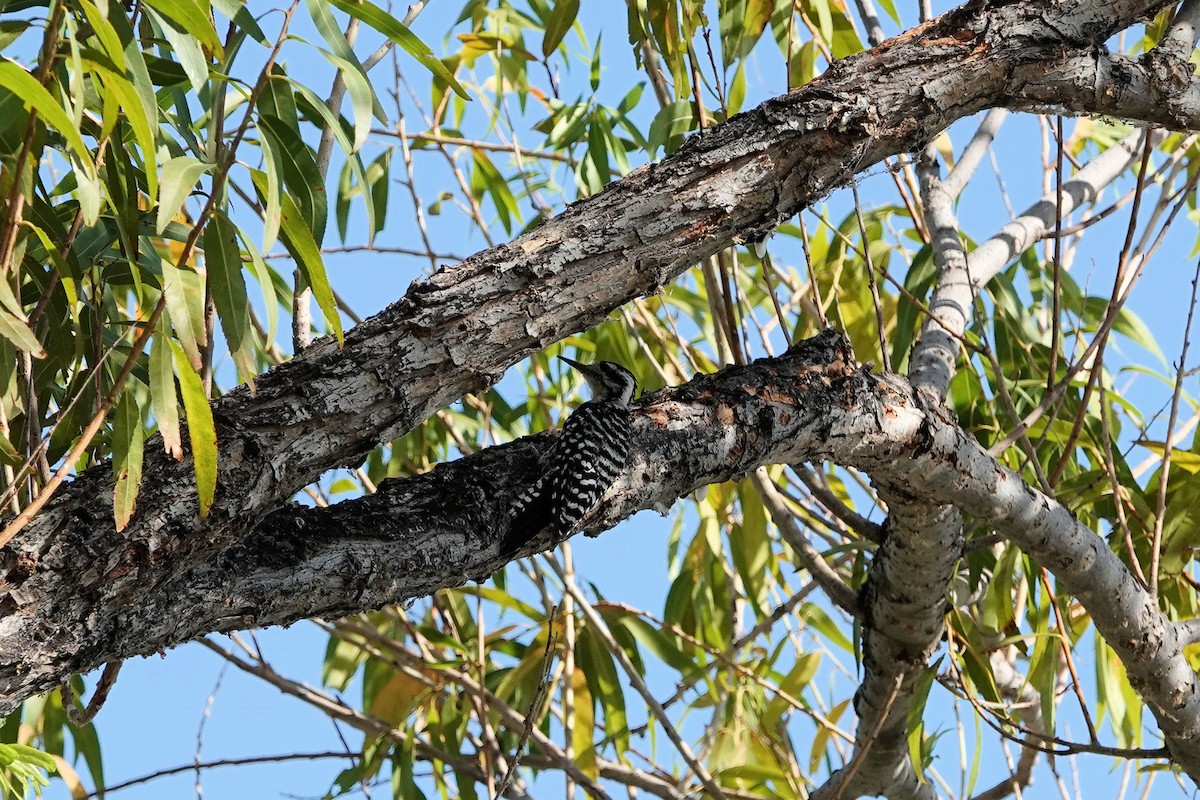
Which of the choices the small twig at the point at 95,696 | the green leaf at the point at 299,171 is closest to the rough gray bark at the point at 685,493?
the small twig at the point at 95,696

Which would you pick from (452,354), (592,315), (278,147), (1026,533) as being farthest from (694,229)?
(1026,533)

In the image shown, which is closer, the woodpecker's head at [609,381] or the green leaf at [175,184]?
the green leaf at [175,184]

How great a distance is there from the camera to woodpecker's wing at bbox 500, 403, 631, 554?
6.15ft

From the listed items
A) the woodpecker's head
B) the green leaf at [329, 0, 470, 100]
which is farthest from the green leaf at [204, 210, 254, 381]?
the woodpecker's head

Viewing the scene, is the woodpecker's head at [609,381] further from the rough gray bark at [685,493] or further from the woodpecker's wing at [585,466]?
the woodpecker's wing at [585,466]

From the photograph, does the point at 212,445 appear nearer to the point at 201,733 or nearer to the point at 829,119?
the point at 829,119

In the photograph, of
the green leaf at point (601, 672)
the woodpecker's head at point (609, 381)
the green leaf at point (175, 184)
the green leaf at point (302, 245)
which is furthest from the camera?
the green leaf at point (601, 672)

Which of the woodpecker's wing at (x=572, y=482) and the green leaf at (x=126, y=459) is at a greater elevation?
the woodpecker's wing at (x=572, y=482)

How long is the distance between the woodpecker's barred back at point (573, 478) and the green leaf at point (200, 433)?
0.60 metres

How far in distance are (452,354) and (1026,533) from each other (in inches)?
52.6

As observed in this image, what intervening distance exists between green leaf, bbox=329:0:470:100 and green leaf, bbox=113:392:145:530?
0.56 meters

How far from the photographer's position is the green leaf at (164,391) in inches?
51.6

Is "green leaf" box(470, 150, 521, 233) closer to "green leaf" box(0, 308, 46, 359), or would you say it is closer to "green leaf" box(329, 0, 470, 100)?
"green leaf" box(329, 0, 470, 100)

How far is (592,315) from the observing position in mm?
1698
